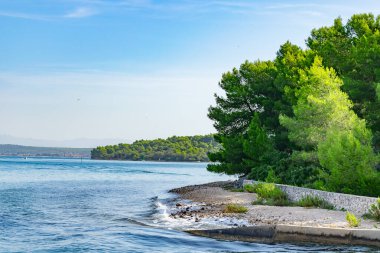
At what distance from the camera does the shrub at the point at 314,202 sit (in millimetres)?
31156

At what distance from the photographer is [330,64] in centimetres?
5278

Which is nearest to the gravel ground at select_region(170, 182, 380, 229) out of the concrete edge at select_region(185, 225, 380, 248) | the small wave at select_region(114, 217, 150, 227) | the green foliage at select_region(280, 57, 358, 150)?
the concrete edge at select_region(185, 225, 380, 248)

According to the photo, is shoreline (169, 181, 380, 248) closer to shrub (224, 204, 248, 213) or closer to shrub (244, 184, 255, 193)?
shrub (224, 204, 248, 213)

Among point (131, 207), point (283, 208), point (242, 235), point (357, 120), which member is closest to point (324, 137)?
point (357, 120)

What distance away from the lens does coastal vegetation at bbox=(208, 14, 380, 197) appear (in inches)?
1320

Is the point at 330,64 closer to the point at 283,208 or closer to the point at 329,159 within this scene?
the point at 329,159

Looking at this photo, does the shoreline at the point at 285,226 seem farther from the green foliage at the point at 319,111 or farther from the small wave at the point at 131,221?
the green foliage at the point at 319,111

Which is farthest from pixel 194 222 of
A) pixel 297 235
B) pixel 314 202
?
pixel 297 235

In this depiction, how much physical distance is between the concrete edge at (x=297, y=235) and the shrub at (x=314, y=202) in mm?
7739

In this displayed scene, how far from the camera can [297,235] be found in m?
23.5

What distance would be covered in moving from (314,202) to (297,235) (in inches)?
367

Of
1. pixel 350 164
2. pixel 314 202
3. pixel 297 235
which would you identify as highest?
pixel 350 164

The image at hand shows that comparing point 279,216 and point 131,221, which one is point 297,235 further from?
point 131,221

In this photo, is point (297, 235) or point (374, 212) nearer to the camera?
point (297, 235)
